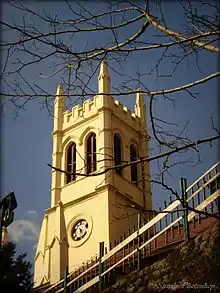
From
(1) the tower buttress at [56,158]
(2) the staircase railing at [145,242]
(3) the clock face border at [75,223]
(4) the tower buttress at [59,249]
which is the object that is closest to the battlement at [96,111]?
(1) the tower buttress at [56,158]

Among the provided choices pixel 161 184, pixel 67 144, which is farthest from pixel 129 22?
pixel 67 144

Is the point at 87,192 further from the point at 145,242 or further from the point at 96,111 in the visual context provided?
the point at 145,242

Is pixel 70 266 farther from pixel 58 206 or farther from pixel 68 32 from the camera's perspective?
pixel 68 32

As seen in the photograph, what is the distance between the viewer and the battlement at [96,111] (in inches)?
1387

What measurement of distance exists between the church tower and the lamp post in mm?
15464

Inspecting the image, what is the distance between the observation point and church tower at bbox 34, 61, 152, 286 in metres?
30.1

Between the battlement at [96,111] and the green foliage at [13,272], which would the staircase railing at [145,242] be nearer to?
the green foliage at [13,272]

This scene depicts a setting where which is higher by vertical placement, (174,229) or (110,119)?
(110,119)

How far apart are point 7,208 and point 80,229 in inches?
771

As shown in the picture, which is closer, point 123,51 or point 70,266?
point 123,51

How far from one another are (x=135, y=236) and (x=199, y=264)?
5.89m

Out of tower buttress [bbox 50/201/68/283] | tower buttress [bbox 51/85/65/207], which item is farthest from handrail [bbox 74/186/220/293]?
tower buttress [bbox 51/85/65/207]

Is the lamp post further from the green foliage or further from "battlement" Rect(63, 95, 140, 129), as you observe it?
"battlement" Rect(63, 95, 140, 129)

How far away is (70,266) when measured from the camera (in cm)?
2997
